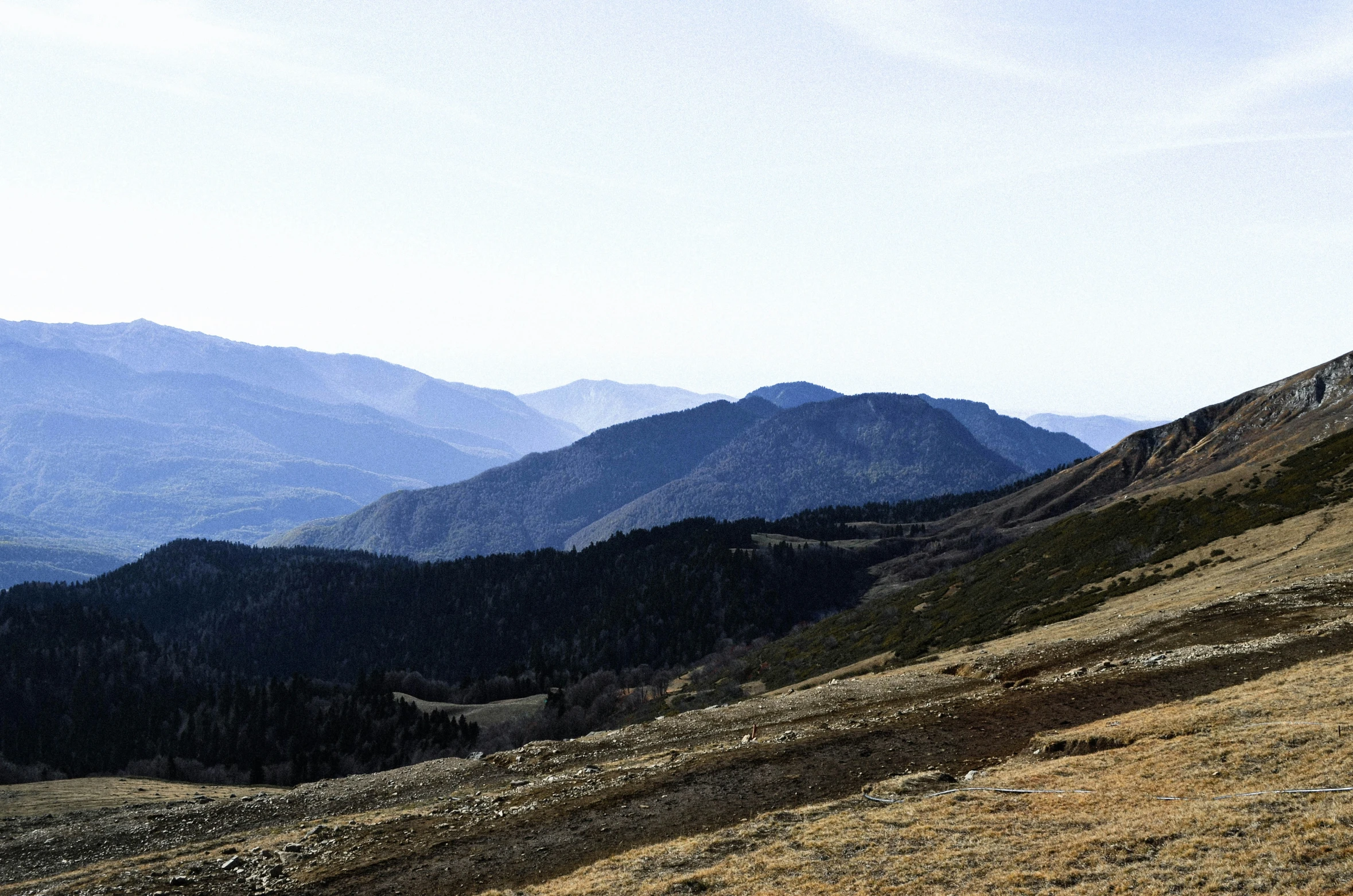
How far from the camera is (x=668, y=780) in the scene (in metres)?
39.6

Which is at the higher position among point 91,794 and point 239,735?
point 91,794

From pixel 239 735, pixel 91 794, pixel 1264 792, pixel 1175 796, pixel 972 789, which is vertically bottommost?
pixel 239 735

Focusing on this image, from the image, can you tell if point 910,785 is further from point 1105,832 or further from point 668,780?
point 668,780

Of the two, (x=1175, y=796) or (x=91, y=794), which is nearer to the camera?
(x=1175, y=796)

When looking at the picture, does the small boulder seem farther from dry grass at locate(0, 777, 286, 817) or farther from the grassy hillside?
the grassy hillside

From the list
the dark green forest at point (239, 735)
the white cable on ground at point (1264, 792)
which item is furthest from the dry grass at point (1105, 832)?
the dark green forest at point (239, 735)

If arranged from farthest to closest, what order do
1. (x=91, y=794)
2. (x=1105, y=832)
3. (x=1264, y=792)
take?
(x=91, y=794), (x=1264, y=792), (x=1105, y=832)

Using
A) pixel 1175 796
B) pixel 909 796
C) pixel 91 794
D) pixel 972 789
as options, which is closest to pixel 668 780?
pixel 909 796

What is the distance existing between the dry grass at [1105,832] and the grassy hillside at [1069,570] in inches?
2433

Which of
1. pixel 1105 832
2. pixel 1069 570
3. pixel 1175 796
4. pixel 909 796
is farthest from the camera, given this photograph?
pixel 1069 570

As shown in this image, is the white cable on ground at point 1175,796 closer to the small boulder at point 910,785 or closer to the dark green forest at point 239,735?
the small boulder at point 910,785

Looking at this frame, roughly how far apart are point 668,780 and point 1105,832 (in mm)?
20406

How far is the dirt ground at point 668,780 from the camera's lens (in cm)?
3325

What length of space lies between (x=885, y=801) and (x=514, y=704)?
137519 mm
